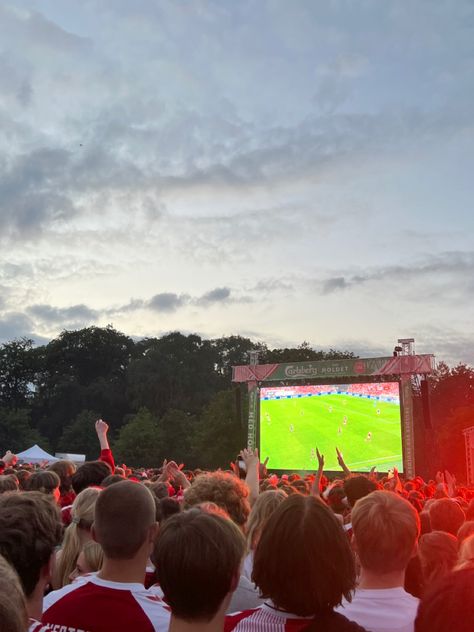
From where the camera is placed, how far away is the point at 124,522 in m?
2.79

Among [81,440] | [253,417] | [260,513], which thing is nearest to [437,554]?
[260,513]

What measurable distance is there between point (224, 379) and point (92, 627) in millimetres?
58554

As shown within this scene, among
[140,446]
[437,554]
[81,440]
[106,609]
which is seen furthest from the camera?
[81,440]

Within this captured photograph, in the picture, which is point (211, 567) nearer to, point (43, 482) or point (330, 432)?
point (43, 482)

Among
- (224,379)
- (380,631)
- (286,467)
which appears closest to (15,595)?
(380,631)

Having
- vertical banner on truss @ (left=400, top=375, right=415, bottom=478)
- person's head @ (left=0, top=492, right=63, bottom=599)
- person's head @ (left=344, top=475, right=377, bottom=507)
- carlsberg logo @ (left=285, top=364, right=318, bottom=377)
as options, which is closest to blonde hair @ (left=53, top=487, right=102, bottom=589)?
person's head @ (left=0, top=492, right=63, bottom=599)

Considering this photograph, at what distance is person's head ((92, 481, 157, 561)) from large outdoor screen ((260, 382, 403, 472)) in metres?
21.3

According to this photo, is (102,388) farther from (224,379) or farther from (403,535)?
(403,535)

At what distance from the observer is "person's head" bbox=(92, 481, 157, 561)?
9.12 feet

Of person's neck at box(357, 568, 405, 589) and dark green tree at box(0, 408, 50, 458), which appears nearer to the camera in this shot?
person's neck at box(357, 568, 405, 589)

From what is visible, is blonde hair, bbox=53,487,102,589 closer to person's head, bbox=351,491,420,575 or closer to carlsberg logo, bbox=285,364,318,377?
person's head, bbox=351,491,420,575

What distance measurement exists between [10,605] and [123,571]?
1.57 metres

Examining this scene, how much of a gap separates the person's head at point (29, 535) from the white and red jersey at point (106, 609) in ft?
1.14

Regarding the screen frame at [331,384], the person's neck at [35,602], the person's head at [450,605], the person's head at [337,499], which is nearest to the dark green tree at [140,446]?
the screen frame at [331,384]
